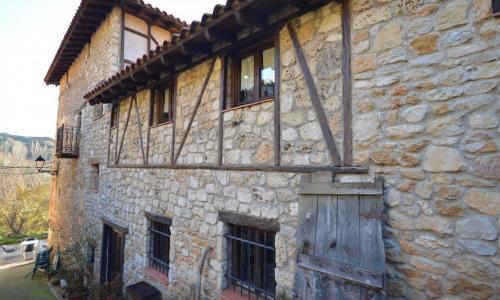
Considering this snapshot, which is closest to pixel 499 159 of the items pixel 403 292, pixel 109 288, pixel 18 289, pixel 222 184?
pixel 403 292

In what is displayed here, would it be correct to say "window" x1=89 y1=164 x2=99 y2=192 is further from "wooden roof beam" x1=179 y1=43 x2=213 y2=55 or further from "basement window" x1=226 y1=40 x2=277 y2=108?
"basement window" x1=226 y1=40 x2=277 y2=108

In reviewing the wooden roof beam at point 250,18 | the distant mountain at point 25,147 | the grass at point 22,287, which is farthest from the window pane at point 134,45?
the distant mountain at point 25,147

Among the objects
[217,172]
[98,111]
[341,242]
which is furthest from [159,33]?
[341,242]

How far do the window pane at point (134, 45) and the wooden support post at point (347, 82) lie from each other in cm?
727

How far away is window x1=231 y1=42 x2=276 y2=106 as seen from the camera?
3.39 meters

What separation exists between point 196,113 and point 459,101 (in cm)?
336

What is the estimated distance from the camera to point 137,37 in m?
8.27

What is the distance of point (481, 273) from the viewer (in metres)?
1.83

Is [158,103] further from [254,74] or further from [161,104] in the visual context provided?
[254,74]

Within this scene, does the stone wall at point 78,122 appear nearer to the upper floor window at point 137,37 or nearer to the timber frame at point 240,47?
the upper floor window at point 137,37

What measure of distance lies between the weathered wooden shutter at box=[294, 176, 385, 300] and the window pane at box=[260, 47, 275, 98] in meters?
1.36

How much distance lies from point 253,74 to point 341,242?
236cm

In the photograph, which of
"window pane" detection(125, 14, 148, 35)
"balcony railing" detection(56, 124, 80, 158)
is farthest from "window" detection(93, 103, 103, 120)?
"window pane" detection(125, 14, 148, 35)

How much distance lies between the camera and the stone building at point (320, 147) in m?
1.93
